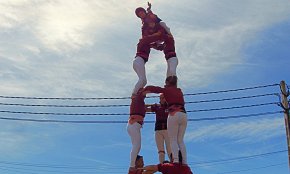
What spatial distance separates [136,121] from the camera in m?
12.2

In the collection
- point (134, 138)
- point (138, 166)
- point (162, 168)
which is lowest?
point (162, 168)

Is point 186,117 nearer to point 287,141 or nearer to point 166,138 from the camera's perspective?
point 166,138

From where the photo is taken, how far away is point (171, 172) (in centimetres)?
1131

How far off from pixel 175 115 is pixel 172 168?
4.35ft

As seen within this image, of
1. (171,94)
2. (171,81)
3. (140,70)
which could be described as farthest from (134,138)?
(140,70)

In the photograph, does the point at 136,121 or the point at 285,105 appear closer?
the point at 136,121

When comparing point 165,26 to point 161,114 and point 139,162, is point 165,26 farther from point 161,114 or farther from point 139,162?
point 139,162

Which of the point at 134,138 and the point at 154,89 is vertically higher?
the point at 154,89

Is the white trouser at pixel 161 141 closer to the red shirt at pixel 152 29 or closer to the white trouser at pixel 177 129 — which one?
the white trouser at pixel 177 129

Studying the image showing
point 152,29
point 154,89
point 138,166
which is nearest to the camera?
point 138,166

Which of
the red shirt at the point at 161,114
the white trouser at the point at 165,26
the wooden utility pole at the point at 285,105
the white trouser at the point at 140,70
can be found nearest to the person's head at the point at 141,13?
the white trouser at the point at 165,26

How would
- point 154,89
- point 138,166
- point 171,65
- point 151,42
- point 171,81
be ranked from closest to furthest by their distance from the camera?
point 138,166 → point 154,89 → point 171,81 → point 171,65 → point 151,42

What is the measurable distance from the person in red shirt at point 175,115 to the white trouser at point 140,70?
2.04ft

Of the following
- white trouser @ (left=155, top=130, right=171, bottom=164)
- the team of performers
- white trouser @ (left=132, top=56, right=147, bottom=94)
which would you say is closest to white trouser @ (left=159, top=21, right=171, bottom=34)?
the team of performers
